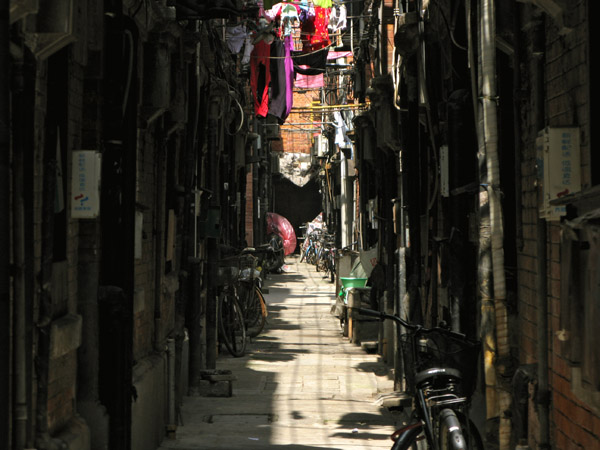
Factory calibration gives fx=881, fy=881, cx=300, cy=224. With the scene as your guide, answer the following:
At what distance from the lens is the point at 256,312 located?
706 inches

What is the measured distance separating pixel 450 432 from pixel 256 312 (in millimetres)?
12892

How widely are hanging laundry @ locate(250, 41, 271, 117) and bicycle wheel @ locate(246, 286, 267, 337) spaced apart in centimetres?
468

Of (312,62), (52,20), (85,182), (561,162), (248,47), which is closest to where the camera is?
(52,20)

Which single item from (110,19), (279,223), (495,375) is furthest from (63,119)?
(279,223)

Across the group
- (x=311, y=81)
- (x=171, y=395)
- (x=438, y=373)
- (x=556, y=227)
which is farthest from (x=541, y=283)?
(x=311, y=81)

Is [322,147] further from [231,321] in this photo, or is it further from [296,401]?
[296,401]

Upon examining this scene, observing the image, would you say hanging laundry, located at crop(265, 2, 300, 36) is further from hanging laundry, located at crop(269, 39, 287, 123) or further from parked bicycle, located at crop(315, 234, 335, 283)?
parked bicycle, located at crop(315, 234, 335, 283)

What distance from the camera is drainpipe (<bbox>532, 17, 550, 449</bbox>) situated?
5.39 meters

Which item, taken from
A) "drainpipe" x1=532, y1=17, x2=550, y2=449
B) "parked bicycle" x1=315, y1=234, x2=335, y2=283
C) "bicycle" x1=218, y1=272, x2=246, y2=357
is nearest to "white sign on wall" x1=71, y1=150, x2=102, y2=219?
"drainpipe" x1=532, y1=17, x2=550, y2=449

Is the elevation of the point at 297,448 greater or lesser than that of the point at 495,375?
lesser

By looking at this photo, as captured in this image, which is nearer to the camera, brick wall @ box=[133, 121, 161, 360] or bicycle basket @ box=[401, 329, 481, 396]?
bicycle basket @ box=[401, 329, 481, 396]

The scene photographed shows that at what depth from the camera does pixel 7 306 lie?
3.40 meters

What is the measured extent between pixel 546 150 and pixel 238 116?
14878mm

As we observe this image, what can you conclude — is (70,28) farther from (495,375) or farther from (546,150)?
(495,375)
